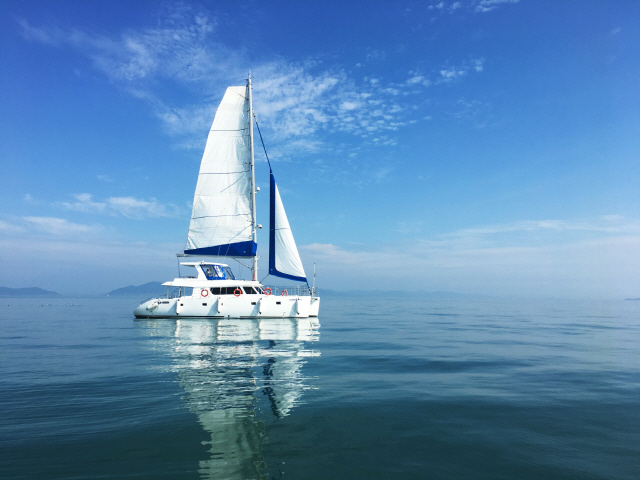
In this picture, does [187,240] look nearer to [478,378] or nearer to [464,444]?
[478,378]

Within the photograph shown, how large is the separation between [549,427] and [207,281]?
28.3 m

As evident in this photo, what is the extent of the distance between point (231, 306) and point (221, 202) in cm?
998

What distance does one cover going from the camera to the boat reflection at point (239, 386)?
597 cm

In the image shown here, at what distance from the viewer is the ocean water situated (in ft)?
18.7

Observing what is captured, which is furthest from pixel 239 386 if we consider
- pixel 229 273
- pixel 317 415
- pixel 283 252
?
pixel 229 273

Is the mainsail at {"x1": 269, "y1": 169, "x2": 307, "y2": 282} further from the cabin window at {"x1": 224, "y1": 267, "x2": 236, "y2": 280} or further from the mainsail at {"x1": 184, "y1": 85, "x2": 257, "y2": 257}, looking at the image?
the cabin window at {"x1": 224, "y1": 267, "x2": 236, "y2": 280}

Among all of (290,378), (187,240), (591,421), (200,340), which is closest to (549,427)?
(591,421)

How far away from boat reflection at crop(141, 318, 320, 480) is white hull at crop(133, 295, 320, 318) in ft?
25.0

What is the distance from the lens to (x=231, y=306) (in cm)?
3041

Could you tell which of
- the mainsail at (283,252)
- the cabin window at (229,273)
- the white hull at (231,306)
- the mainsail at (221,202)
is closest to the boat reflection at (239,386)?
the white hull at (231,306)

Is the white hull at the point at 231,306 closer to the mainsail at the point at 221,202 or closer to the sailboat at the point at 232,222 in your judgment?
the sailboat at the point at 232,222

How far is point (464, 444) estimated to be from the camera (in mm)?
6547

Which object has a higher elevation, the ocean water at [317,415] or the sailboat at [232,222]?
the sailboat at [232,222]

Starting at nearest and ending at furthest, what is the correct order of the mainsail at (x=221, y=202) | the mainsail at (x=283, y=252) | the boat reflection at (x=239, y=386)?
the boat reflection at (x=239, y=386) < the mainsail at (x=221, y=202) < the mainsail at (x=283, y=252)
